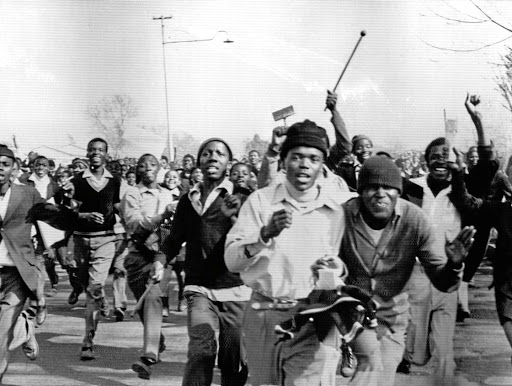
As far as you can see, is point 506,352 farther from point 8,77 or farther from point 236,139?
point 8,77

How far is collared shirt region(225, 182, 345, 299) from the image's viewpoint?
15.0 ft

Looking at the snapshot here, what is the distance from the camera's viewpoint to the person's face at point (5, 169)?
20.2 ft

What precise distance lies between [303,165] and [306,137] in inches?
6.3

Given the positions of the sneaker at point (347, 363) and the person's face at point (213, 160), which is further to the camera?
the sneaker at point (347, 363)

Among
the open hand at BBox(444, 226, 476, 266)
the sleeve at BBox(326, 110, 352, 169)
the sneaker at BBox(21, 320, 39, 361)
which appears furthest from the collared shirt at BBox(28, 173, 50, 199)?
the open hand at BBox(444, 226, 476, 266)

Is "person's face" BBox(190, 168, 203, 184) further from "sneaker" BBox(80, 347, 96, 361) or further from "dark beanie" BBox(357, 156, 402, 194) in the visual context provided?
"dark beanie" BBox(357, 156, 402, 194)

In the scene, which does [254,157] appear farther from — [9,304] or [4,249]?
[9,304]

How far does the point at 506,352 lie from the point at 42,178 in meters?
6.91

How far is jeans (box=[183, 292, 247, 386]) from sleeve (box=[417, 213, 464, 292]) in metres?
1.28

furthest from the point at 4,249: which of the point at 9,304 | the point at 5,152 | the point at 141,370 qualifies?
the point at 141,370

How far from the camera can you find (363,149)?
7.51 meters

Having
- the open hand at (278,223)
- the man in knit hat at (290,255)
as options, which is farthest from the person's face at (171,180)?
the open hand at (278,223)

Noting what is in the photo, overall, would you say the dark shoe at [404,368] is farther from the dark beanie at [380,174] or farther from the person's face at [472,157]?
the person's face at [472,157]

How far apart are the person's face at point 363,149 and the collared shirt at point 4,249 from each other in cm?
309
